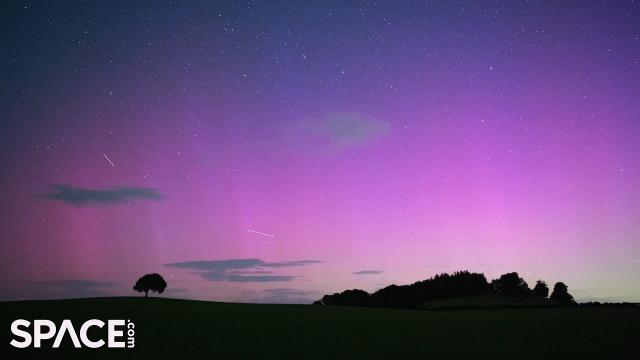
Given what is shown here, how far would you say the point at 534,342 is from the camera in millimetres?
33031

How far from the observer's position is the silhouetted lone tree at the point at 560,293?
108062mm

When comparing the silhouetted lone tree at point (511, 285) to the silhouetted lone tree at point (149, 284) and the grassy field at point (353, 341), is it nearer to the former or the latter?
the grassy field at point (353, 341)

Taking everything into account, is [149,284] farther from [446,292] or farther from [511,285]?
[511,285]

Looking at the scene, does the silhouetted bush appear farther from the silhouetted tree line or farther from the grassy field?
the grassy field

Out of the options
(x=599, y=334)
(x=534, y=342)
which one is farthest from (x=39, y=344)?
(x=599, y=334)

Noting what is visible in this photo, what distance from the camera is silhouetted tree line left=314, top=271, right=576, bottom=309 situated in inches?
3986

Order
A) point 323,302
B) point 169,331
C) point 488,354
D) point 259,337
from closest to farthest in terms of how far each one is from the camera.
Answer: point 488,354 → point 259,337 → point 169,331 → point 323,302

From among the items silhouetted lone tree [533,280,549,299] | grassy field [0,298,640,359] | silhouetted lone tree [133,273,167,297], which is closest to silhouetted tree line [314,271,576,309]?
silhouetted lone tree [533,280,549,299]

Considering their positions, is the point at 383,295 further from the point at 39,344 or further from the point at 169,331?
the point at 39,344

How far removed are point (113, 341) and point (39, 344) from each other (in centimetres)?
427

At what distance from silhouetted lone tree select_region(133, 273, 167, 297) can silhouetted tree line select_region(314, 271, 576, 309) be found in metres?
40.9

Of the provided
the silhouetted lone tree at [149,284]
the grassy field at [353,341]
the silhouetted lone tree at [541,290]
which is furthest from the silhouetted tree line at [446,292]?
the grassy field at [353,341]

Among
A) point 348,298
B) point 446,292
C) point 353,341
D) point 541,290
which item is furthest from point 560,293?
point 353,341

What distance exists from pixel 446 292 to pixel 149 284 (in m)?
73.7
